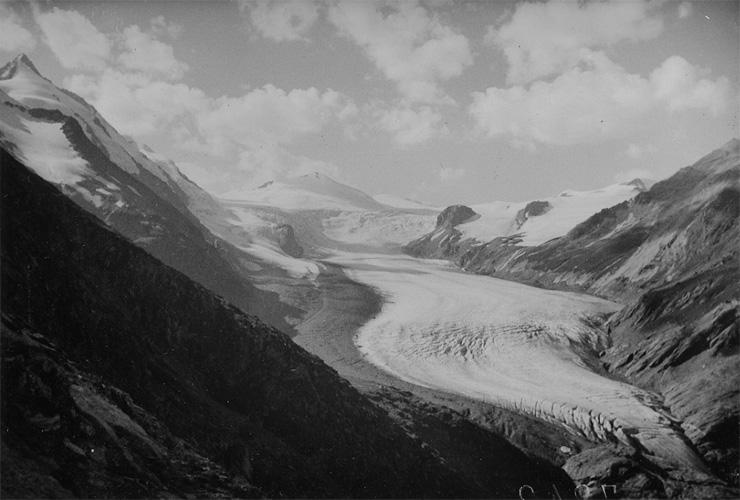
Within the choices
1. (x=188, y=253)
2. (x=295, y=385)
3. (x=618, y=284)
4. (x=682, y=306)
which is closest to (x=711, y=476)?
(x=682, y=306)

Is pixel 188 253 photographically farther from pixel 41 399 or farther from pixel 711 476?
pixel 711 476

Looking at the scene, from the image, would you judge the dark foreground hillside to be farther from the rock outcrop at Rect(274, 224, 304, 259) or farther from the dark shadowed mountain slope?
the rock outcrop at Rect(274, 224, 304, 259)

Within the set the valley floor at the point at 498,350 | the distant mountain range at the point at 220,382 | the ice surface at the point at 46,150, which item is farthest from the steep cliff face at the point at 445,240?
the ice surface at the point at 46,150

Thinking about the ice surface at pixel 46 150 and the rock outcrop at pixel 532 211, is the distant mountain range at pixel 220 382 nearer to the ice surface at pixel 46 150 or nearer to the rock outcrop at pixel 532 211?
the ice surface at pixel 46 150

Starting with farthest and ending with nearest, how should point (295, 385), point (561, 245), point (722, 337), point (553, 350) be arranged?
point (561, 245) < point (553, 350) < point (722, 337) < point (295, 385)

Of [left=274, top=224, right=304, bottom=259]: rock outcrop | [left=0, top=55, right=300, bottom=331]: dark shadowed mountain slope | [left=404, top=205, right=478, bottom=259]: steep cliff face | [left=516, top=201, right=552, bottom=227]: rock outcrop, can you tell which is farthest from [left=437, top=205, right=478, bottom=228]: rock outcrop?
[left=0, top=55, right=300, bottom=331]: dark shadowed mountain slope

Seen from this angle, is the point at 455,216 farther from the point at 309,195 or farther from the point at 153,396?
the point at 153,396
